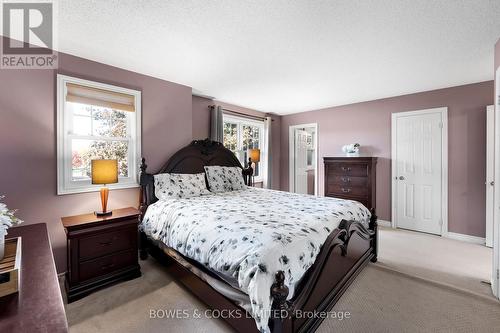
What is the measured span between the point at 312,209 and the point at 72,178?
8.84 ft

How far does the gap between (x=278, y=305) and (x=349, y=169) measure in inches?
137

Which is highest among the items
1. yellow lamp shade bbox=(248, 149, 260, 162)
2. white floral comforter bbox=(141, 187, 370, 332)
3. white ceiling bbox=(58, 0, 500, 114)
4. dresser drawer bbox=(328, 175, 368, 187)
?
white ceiling bbox=(58, 0, 500, 114)

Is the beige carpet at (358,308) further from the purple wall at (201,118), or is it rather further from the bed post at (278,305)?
the purple wall at (201,118)

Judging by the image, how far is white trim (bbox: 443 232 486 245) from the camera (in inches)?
134

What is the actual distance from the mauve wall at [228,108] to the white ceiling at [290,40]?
2.05ft

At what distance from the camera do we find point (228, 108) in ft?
15.1

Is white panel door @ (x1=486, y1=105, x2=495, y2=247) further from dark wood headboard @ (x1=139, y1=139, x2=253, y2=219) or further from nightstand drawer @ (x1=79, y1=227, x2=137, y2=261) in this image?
nightstand drawer @ (x1=79, y1=227, x2=137, y2=261)

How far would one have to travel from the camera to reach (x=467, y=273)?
8.27 ft

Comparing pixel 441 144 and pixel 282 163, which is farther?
pixel 282 163

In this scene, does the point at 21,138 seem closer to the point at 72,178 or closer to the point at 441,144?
the point at 72,178

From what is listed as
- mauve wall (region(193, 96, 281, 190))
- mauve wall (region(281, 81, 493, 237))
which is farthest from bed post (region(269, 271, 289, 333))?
mauve wall (region(281, 81, 493, 237))

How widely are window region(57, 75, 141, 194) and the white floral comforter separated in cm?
81

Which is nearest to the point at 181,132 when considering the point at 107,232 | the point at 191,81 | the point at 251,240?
the point at 191,81

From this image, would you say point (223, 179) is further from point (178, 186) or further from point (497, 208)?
point (497, 208)
